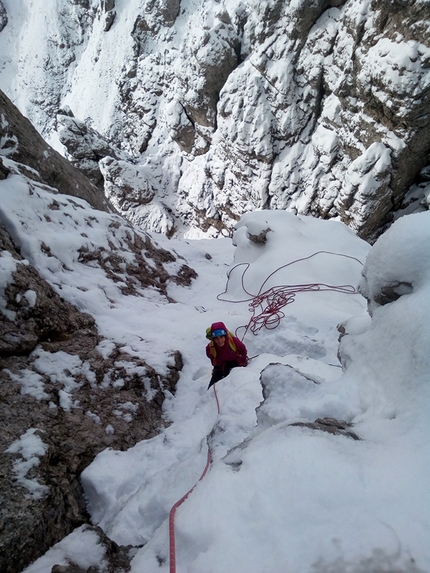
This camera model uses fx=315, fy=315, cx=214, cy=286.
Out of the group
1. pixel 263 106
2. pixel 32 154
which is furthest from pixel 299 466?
pixel 263 106

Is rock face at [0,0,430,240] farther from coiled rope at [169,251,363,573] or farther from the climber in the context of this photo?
the climber

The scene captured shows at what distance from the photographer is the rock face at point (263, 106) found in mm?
12367

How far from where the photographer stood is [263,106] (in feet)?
55.8

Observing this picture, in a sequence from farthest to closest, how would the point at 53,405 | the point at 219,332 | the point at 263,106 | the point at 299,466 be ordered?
the point at 263,106
the point at 219,332
the point at 53,405
the point at 299,466

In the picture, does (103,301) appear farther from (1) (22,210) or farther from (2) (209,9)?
(2) (209,9)

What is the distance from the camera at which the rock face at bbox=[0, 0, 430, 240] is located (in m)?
12.4

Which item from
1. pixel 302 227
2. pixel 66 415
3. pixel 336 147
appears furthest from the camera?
pixel 336 147

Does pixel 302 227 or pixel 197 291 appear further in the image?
pixel 302 227

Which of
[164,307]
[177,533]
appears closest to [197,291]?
[164,307]

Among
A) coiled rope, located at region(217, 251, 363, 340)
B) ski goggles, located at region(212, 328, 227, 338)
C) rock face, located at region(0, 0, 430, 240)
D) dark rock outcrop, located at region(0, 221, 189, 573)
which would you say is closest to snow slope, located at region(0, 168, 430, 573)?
dark rock outcrop, located at region(0, 221, 189, 573)

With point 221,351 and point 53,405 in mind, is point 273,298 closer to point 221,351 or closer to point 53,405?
point 221,351

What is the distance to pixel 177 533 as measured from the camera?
1210mm

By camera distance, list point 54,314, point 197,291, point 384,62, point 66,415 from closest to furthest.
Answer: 1. point 66,415
2. point 54,314
3. point 197,291
4. point 384,62

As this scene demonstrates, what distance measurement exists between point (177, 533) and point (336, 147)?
16880mm
